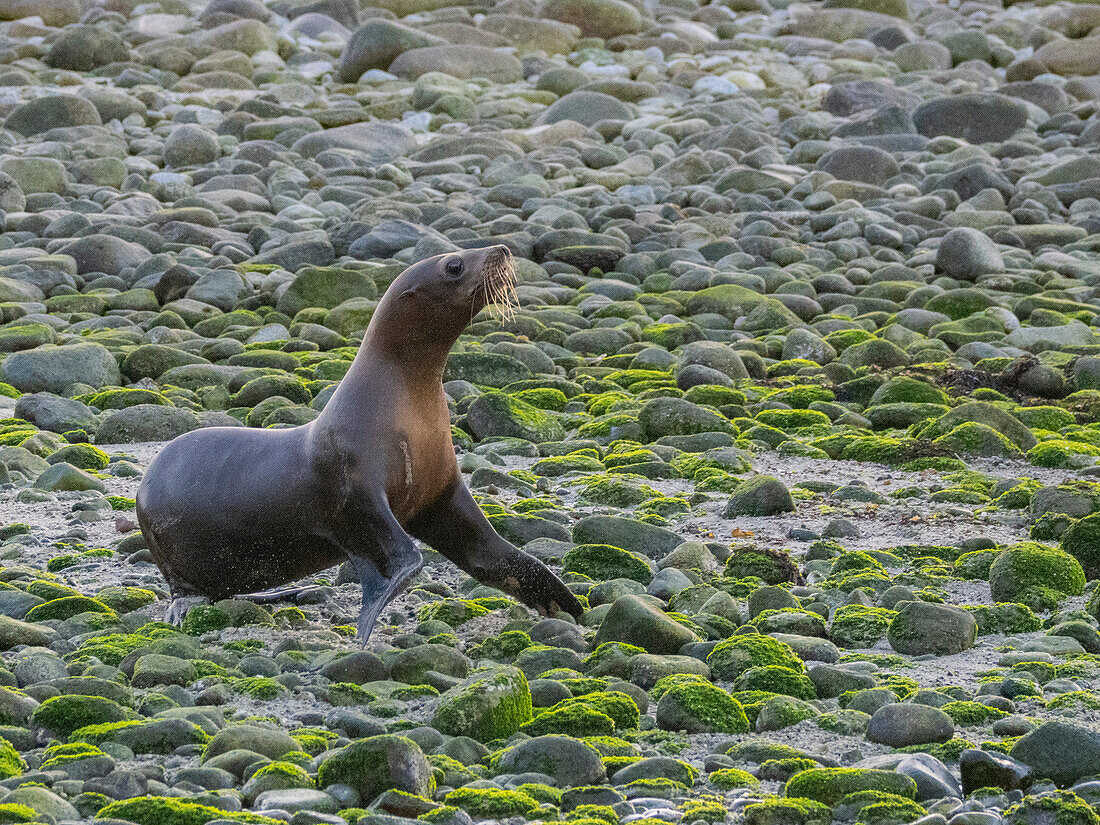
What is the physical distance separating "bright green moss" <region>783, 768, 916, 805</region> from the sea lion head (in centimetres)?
209

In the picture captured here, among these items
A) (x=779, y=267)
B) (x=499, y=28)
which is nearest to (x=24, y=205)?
(x=779, y=267)

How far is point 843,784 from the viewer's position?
3543 mm

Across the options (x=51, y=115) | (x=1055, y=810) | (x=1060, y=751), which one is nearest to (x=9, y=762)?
(x=1055, y=810)

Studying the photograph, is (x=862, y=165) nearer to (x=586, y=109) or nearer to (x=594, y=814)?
(x=586, y=109)

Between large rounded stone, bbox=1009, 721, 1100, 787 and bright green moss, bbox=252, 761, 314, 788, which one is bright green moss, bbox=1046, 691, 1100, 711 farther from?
bright green moss, bbox=252, 761, 314, 788

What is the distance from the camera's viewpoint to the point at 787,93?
18.0 metres

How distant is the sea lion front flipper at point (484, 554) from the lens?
498cm

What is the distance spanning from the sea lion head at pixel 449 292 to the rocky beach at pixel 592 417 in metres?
1.02

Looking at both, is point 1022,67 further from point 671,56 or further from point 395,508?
point 395,508

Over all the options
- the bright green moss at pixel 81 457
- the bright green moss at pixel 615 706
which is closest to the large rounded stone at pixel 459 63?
the bright green moss at pixel 81 457

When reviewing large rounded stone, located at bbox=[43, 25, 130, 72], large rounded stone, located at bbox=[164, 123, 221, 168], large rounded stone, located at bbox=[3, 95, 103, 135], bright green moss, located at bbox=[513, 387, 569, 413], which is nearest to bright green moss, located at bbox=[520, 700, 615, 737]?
bright green moss, located at bbox=[513, 387, 569, 413]

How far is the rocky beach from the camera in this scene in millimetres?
3736

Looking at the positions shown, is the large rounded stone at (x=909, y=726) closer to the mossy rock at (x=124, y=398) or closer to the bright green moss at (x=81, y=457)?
the bright green moss at (x=81, y=457)

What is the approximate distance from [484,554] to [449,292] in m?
0.94
